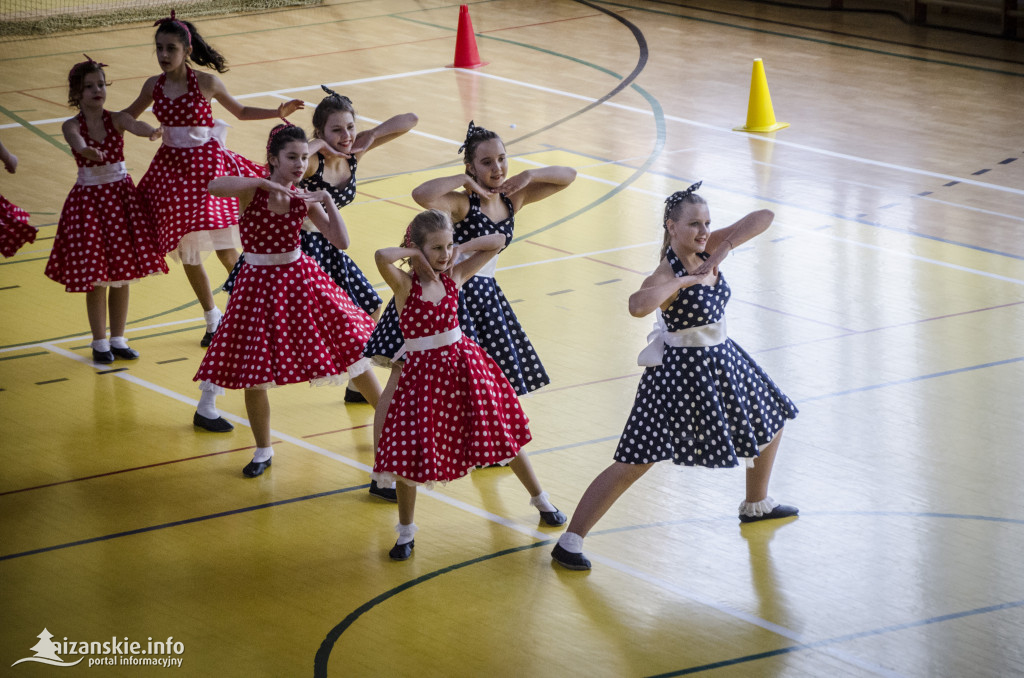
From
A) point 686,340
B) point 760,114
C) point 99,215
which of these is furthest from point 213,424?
point 760,114

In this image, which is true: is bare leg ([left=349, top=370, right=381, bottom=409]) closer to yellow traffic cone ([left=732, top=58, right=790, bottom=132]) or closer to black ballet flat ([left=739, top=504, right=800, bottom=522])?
black ballet flat ([left=739, top=504, right=800, bottom=522])

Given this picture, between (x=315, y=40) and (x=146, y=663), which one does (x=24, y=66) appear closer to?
(x=315, y=40)

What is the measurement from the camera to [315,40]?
14961mm

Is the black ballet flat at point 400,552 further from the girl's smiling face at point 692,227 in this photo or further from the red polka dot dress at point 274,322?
the girl's smiling face at point 692,227

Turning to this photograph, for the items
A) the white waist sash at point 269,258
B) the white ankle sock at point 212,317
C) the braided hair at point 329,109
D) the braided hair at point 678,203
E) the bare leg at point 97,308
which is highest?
the braided hair at point 329,109

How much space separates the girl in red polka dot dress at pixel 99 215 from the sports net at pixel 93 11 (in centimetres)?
998

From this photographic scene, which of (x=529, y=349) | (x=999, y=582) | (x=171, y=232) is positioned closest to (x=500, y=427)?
(x=529, y=349)

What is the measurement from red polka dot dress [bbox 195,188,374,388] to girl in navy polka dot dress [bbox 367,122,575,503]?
0.33 metres

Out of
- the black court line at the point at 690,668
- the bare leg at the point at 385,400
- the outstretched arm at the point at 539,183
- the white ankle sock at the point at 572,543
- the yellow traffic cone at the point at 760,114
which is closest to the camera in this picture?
the black court line at the point at 690,668

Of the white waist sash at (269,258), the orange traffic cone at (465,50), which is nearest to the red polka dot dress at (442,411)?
the white waist sash at (269,258)

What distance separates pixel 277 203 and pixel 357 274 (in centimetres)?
83

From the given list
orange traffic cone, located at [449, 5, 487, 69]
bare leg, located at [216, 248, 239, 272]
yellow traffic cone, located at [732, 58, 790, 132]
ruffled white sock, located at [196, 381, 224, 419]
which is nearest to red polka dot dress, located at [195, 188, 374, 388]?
ruffled white sock, located at [196, 381, 224, 419]

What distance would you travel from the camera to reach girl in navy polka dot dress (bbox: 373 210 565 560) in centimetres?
465

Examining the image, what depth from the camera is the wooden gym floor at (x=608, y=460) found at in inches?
169
